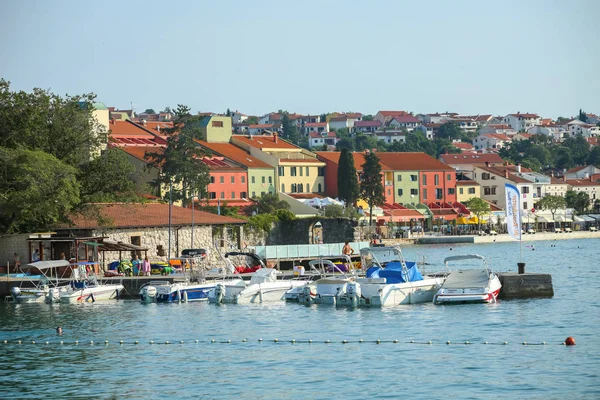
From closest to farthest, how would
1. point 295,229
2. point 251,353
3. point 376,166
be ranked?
point 251,353, point 295,229, point 376,166

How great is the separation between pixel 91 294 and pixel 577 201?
387 feet

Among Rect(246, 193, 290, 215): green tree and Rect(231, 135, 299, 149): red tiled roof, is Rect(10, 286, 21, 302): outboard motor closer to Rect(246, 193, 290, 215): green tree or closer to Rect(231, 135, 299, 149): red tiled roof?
Rect(246, 193, 290, 215): green tree

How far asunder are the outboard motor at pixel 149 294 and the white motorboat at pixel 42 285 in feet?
12.4

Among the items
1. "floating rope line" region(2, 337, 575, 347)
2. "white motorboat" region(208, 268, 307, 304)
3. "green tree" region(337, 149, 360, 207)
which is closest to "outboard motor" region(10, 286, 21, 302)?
A: "white motorboat" region(208, 268, 307, 304)

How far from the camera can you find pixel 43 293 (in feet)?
163

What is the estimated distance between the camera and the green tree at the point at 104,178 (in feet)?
211

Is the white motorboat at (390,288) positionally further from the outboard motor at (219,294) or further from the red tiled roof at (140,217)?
the red tiled roof at (140,217)

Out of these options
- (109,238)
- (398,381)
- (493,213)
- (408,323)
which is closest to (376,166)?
(493,213)

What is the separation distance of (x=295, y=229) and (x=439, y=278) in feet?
145

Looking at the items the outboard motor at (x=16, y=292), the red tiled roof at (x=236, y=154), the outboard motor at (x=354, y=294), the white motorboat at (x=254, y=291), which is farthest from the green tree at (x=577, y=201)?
the outboard motor at (x=16, y=292)

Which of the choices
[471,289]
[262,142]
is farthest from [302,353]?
[262,142]

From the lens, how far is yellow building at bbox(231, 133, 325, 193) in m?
121

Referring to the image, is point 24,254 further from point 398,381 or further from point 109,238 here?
point 398,381

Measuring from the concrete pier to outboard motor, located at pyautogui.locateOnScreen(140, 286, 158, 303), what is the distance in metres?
14.7
